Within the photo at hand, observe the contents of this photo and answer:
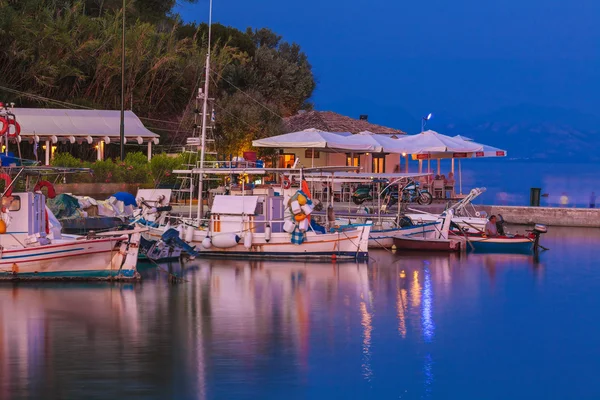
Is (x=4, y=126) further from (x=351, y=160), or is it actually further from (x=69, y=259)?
(x=351, y=160)

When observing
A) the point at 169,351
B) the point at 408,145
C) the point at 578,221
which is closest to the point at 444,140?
the point at 408,145

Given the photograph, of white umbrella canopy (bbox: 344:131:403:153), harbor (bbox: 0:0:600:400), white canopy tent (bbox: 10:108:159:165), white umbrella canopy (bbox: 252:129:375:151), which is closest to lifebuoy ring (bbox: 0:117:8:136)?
harbor (bbox: 0:0:600:400)

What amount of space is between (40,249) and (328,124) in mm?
31932

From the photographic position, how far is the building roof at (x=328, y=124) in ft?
177

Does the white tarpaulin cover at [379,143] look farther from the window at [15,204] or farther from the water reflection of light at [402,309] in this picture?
the window at [15,204]

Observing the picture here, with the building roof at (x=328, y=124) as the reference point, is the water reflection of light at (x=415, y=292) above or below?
below

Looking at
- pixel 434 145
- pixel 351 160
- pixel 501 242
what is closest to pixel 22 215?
pixel 501 242

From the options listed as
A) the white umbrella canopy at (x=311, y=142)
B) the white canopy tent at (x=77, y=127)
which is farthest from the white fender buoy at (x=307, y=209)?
the white canopy tent at (x=77, y=127)

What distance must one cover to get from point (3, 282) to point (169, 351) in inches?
326

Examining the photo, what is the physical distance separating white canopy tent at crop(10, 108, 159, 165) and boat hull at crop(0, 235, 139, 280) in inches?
873

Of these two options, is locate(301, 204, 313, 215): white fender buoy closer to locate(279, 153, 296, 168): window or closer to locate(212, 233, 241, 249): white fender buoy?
locate(212, 233, 241, 249): white fender buoy

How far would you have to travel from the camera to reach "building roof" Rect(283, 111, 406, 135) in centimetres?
5406

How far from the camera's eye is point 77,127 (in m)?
47.9

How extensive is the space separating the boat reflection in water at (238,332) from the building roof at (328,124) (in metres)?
26.0
